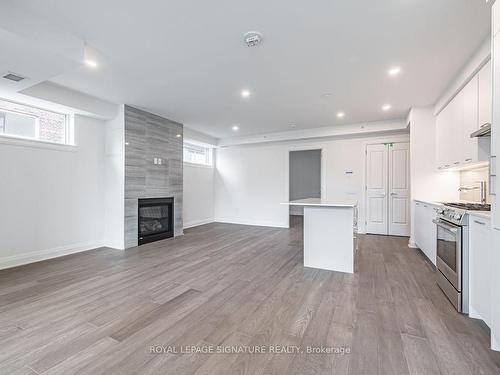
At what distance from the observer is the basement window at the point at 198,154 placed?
6.98 m

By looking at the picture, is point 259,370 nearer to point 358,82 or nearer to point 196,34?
point 196,34

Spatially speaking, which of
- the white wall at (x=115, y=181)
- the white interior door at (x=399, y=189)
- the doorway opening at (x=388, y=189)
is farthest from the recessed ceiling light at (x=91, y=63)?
the white interior door at (x=399, y=189)

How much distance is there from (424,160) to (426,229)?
150 centimetres

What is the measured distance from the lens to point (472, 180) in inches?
143

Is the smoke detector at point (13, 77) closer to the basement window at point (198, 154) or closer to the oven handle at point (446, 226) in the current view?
the basement window at point (198, 154)

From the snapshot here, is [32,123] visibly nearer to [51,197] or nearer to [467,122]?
[51,197]

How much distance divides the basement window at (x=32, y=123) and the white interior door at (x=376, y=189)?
21.9 feet

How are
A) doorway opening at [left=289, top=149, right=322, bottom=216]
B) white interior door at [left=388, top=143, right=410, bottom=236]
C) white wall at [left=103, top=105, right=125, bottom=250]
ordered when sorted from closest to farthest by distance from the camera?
white wall at [left=103, top=105, right=125, bottom=250] → white interior door at [left=388, top=143, right=410, bottom=236] → doorway opening at [left=289, top=149, right=322, bottom=216]

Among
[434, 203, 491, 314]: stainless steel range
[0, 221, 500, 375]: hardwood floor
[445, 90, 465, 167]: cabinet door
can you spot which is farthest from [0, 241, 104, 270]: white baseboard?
[445, 90, 465, 167]: cabinet door

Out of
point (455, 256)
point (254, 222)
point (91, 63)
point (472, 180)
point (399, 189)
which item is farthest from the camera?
point (254, 222)

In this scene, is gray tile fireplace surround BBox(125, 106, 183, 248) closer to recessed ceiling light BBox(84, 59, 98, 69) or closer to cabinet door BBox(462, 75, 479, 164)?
recessed ceiling light BBox(84, 59, 98, 69)

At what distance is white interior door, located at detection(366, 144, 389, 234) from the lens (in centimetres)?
577

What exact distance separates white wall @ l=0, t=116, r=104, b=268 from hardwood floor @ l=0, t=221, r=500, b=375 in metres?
0.39

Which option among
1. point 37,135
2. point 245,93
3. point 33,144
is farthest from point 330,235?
point 37,135
